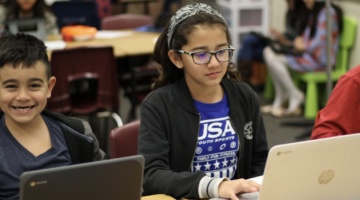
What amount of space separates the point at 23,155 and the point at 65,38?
8.59 ft

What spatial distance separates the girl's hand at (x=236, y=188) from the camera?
1.61 meters

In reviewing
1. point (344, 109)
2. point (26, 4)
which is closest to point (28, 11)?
point (26, 4)

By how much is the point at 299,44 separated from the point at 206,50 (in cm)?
303

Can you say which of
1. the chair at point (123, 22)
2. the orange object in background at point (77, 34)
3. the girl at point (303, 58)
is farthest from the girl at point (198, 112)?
the chair at point (123, 22)

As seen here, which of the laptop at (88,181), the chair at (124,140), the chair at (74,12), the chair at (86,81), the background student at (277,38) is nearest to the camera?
the laptop at (88,181)

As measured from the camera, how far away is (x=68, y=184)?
49.5 inches

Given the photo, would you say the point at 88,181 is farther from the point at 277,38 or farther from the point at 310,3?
the point at 277,38

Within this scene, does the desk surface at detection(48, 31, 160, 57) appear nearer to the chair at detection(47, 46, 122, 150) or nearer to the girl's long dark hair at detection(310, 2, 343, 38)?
the chair at detection(47, 46, 122, 150)

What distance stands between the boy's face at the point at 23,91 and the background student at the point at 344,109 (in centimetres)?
91

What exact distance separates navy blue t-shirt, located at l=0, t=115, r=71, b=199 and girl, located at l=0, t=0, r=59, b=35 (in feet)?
8.94

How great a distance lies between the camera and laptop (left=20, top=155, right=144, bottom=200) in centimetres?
123

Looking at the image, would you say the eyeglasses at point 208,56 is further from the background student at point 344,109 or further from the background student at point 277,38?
the background student at point 277,38

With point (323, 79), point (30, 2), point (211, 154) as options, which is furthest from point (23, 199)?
point (323, 79)

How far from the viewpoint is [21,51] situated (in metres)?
1.61
